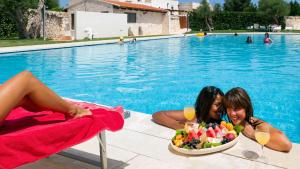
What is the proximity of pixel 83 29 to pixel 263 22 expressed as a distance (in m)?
28.5

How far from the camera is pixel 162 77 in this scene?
12.0 meters

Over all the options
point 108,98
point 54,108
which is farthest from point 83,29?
point 54,108

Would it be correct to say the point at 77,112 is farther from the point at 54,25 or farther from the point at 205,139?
the point at 54,25

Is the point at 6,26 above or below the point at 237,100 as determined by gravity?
above

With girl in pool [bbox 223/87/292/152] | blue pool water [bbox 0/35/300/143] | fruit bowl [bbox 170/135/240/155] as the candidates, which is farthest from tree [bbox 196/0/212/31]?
fruit bowl [bbox 170/135/240/155]

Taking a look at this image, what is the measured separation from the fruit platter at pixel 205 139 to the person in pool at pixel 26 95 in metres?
1.46

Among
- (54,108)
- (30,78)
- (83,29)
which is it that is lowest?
(54,108)

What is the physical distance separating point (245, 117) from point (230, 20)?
45384 millimetres

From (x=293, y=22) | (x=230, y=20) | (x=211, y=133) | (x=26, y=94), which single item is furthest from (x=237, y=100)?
(x=293, y=22)

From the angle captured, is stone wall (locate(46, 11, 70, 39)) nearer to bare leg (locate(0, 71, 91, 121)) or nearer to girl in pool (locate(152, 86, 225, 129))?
girl in pool (locate(152, 86, 225, 129))

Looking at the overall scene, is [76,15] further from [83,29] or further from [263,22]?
[263,22]

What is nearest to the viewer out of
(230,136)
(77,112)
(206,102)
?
(77,112)

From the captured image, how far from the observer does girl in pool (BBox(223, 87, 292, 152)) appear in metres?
3.84

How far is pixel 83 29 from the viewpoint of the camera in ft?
92.4
